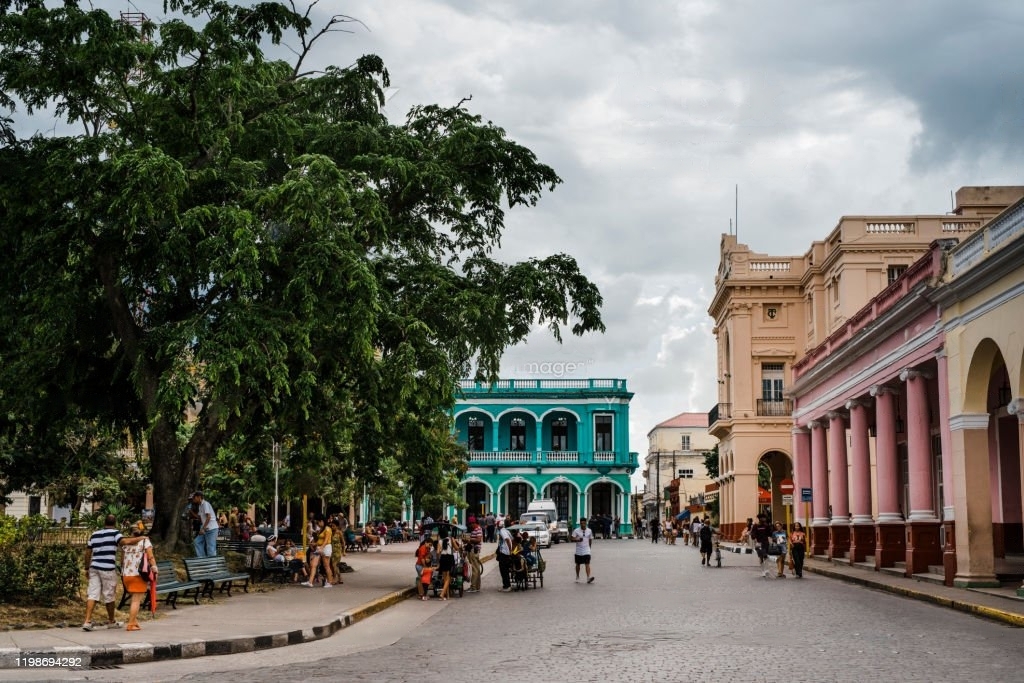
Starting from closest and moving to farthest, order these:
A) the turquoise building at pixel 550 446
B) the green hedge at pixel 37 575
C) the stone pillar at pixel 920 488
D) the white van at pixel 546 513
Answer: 1. the green hedge at pixel 37 575
2. the stone pillar at pixel 920 488
3. the white van at pixel 546 513
4. the turquoise building at pixel 550 446

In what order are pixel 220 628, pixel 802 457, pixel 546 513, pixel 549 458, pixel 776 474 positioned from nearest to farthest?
pixel 220 628 → pixel 802 457 → pixel 776 474 → pixel 546 513 → pixel 549 458

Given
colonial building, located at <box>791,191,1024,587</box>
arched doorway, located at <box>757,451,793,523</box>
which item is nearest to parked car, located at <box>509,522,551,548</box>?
arched doorway, located at <box>757,451,793,523</box>

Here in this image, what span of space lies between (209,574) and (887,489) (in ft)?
59.4

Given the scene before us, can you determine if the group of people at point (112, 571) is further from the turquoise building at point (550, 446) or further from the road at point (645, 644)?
the turquoise building at point (550, 446)

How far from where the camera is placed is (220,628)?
15.0 meters

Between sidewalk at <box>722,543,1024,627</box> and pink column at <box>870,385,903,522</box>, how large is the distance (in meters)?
1.88

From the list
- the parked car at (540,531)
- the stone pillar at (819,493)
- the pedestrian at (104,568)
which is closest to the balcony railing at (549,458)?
the parked car at (540,531)

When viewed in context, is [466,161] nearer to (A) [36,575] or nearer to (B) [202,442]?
(B) [202,442]

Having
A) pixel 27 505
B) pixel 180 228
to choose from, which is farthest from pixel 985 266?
pixel 27 505

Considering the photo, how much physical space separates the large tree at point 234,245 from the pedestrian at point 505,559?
336 cm

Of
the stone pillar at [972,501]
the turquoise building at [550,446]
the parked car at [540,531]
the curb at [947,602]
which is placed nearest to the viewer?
the curb at [947,602]

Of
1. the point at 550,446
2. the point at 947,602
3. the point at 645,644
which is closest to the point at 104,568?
the point at 645,644

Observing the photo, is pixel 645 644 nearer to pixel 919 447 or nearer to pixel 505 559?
pixel 505 559

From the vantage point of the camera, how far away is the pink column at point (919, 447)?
1048 inches
